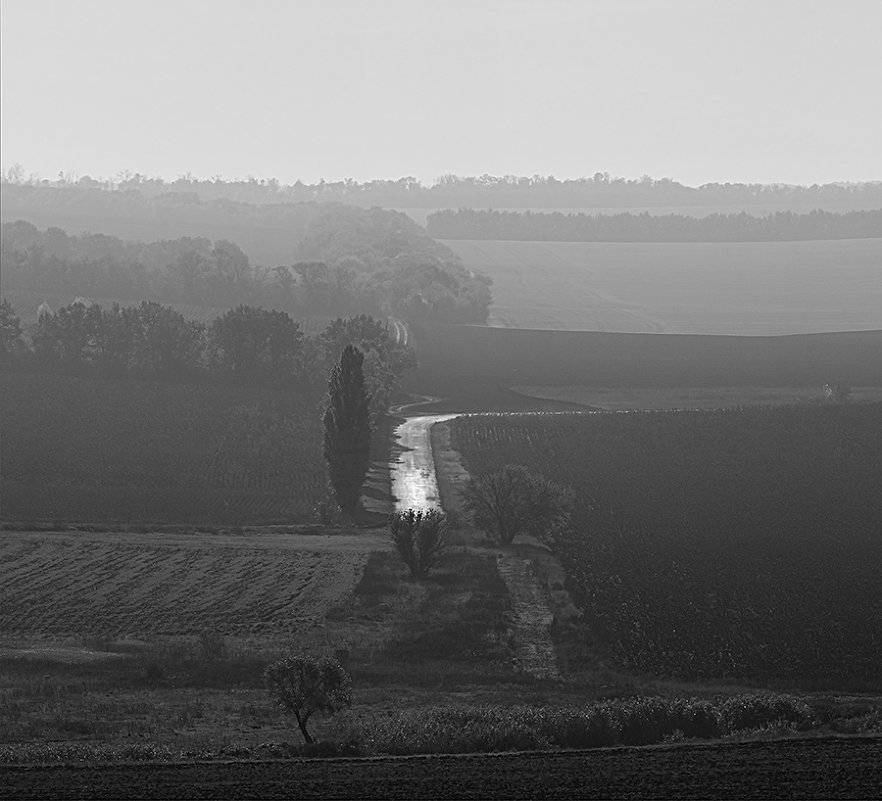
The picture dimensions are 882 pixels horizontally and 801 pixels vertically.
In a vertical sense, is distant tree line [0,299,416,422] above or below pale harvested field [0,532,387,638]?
above

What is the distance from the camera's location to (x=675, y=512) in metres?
66.9

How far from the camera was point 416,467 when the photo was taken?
275 feet

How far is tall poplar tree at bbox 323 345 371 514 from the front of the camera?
71125 millimetres

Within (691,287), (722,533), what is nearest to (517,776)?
(722,533)

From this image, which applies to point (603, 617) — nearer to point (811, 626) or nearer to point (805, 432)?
point (811, 626)

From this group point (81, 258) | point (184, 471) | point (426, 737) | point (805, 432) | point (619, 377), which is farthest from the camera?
point (81, 258)

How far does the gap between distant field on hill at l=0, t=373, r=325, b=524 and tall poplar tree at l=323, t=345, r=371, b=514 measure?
2.85m

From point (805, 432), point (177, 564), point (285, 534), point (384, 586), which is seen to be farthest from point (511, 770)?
point (805, 432)

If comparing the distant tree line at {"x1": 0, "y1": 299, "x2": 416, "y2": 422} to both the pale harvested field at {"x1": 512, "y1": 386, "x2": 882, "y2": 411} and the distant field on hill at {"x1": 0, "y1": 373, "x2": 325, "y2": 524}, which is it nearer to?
the distant field on hill at {"x1": 0, "y1": 373, "x2": 325, "y2": 524}

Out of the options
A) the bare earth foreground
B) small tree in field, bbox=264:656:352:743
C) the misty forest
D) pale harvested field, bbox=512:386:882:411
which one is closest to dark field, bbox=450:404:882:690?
the misty forest

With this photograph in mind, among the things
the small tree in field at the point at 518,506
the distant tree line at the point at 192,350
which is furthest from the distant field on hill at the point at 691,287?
the small tree in field at the point at 518,506

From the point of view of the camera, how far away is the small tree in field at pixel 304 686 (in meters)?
32.2

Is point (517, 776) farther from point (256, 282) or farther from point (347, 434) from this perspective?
point (256, 282)

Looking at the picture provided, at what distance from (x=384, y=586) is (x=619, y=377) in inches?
2563
